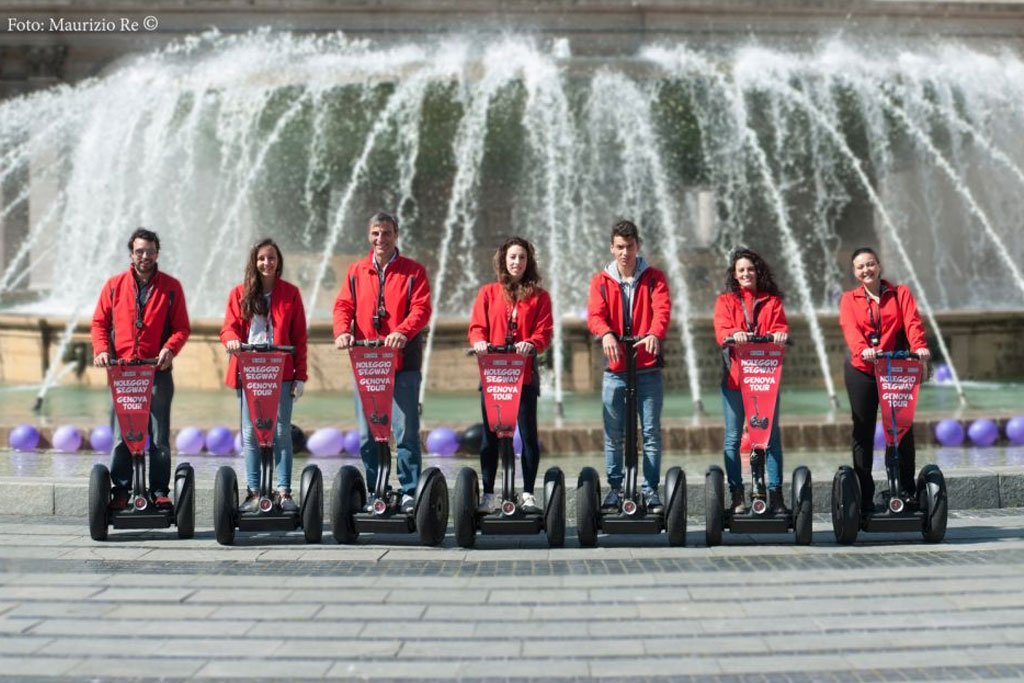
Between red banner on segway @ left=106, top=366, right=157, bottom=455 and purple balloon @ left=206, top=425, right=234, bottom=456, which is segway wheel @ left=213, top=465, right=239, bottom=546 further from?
purple balloon @ left=206, top=425, right=234, bottom=456

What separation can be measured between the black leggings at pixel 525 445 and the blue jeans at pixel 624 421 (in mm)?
373

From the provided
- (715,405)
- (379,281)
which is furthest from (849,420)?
(379,281)

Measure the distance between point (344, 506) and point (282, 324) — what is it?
1.05 metres

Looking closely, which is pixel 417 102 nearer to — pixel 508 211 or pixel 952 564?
pixel 508 211

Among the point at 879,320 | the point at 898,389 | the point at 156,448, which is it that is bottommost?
the point at 156,448

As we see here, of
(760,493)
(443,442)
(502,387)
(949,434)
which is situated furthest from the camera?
(949,434)

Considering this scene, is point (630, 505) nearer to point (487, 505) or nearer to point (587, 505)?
point (587, 505)

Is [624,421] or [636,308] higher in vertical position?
[636,308]

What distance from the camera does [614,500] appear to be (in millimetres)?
6328

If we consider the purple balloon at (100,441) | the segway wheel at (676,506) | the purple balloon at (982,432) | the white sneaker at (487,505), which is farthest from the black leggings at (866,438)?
the purple balloon at (100,441)

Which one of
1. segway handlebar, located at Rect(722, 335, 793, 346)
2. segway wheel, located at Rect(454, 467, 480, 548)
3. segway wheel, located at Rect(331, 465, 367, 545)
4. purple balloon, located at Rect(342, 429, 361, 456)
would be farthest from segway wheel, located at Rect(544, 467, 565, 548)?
purple balloon, located at Rect(342, 429, 361, 456)

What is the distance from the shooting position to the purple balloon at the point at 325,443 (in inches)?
352

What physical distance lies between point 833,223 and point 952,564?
12892mm

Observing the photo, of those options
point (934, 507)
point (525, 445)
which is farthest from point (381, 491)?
Result: point (934, 507)
